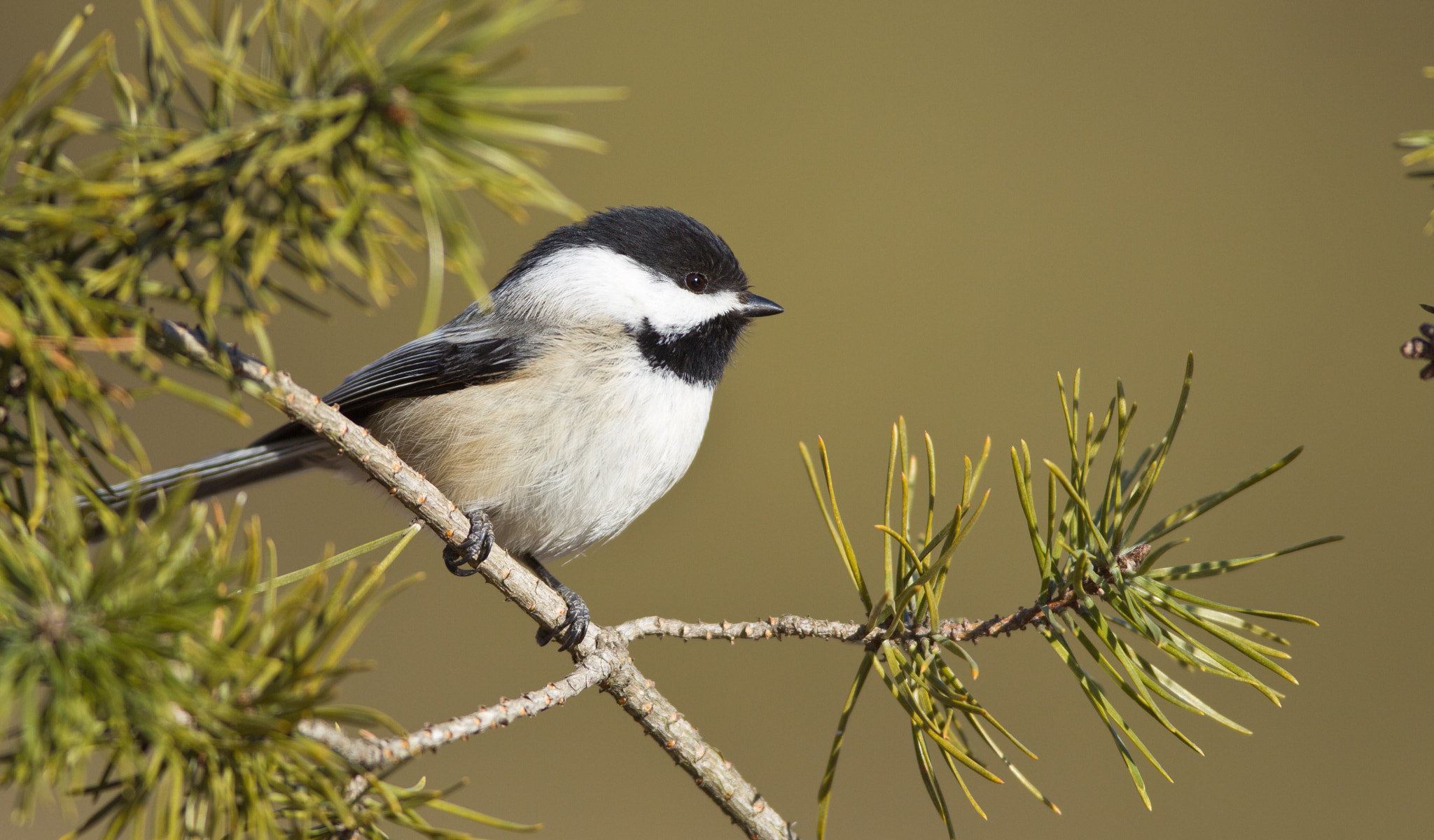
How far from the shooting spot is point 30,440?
61cm

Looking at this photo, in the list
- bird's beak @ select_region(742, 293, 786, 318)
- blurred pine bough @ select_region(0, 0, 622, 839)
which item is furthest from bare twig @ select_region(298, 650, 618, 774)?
bird's beak @ select_region(742, 293, 786, 318)

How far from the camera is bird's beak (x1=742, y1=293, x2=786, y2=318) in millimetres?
1774

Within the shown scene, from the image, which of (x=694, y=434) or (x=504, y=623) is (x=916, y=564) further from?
(x=504, y=623)

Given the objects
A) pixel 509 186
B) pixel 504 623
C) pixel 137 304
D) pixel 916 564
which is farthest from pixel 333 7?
pixel 504 623

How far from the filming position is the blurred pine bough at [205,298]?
0.53 m

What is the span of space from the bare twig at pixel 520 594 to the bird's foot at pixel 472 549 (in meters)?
0.06

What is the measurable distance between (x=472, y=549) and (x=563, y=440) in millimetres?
274

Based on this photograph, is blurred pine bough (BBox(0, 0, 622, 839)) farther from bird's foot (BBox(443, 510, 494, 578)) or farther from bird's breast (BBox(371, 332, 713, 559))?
bird's breast (BBox(371, 332, 713, 559))

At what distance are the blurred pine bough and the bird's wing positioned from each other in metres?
0.90

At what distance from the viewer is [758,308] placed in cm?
178

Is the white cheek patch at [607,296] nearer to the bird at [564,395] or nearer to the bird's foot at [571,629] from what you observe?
the bird at [564,395]

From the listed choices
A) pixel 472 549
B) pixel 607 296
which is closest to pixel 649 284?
pixel 607 296

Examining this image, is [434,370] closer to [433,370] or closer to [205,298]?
[433,370]

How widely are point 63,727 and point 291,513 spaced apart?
10.4 feet
